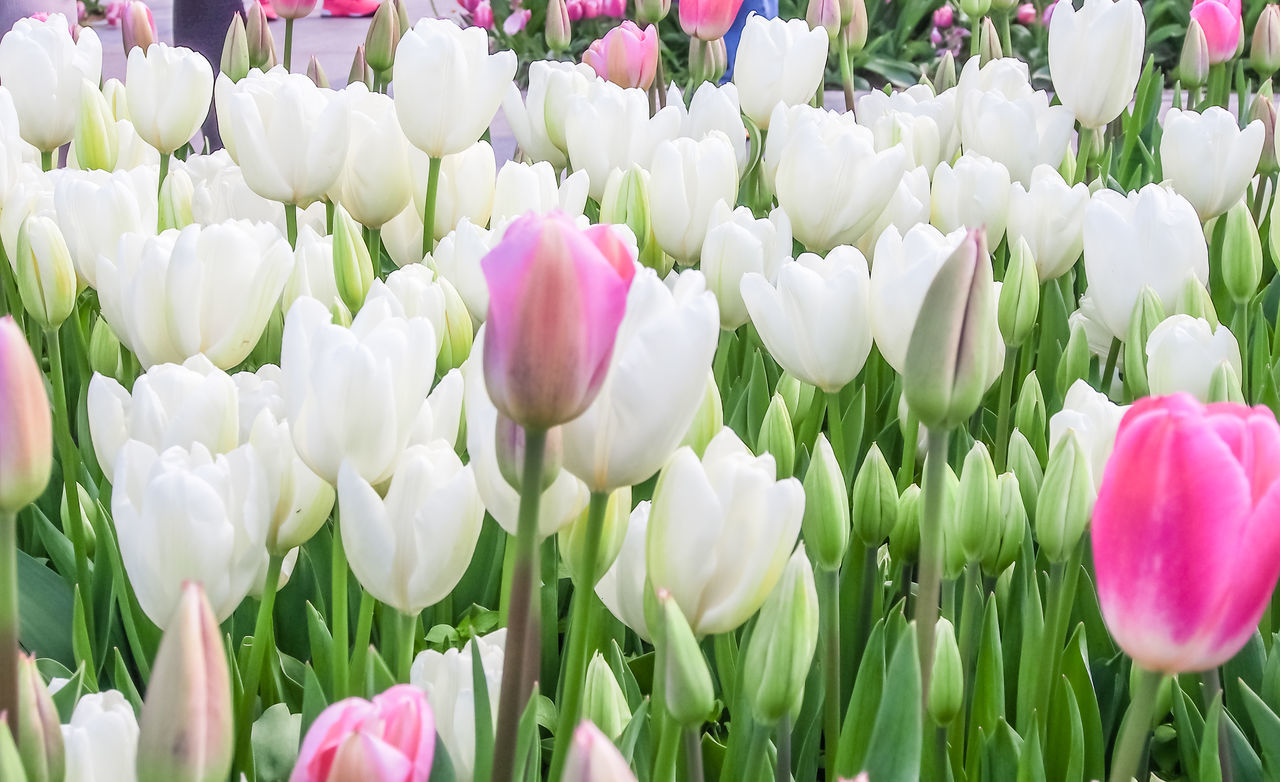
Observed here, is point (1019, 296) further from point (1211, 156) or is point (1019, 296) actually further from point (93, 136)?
point (93, 136)

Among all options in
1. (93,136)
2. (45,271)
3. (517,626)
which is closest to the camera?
(517,626)

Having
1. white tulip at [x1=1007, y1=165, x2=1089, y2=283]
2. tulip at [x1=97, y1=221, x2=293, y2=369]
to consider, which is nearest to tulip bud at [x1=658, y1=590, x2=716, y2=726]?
tulip at [x1=97, y1=221, x2=293, y2=369]

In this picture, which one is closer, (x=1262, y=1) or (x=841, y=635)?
(x=841, y=635)

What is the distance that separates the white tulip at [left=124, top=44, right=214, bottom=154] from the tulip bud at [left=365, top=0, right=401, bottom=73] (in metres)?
0.32

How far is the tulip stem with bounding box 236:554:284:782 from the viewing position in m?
0.58

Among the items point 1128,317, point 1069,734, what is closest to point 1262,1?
point 1128,317

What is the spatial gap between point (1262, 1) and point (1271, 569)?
4.62 m

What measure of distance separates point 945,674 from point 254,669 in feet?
1.06

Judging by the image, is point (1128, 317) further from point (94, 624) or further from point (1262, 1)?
point (1262, 1)

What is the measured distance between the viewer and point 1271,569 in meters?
0.38

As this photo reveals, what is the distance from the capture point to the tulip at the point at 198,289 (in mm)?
718

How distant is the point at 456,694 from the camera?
0.54 metres

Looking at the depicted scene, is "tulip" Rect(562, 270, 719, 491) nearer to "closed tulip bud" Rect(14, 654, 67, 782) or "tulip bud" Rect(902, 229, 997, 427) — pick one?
"tulip bud" Rect(902, 229, 997, 427)

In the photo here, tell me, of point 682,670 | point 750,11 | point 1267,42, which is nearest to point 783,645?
point 682,670
